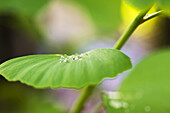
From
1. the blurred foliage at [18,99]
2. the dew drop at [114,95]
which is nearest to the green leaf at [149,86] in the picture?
the dew drop at [114,95]

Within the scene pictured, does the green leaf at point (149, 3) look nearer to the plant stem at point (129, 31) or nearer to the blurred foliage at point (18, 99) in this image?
the plant stem at point (129, 31)

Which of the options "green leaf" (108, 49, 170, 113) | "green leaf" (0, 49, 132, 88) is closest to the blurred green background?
"green leaf" (108, 49, 170, 113)

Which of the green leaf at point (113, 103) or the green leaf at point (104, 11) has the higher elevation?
the green leaf at point (104, 11)

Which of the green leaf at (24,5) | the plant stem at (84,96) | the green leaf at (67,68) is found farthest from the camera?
the green leaf at (24,5)

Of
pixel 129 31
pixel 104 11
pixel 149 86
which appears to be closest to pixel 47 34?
pixel 104 11

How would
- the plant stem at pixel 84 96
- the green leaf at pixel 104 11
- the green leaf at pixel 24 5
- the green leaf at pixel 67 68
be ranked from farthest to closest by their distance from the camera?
1. the green leaf at pixel 104 11
2. the green leaf at pixel 24 5
3. the plant stem at pixel 84 96
4. the green leaf at pixel 67 68

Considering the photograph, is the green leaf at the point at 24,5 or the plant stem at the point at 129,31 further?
the green leaf at the point at 24,5

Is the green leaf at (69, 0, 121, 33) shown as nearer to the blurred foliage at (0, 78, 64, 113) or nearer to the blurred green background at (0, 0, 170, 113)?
the blurred green background at (0, 0, 170, 113)

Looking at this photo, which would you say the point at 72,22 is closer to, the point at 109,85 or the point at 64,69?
the point at 109,85

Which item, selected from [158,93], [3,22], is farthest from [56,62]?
[3,22]
